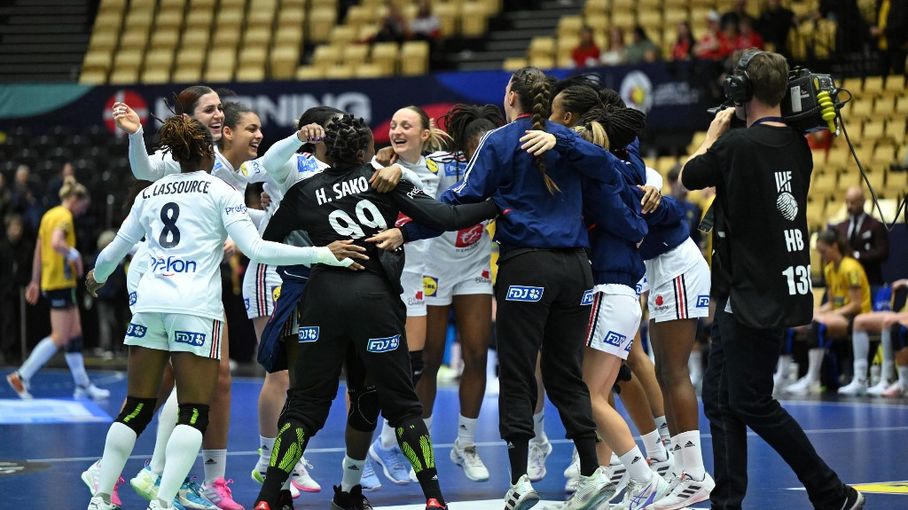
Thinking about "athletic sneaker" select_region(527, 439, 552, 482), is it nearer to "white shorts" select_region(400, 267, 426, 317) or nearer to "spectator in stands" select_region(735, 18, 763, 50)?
"white shorts" select_region(400, 267, 426, 317)

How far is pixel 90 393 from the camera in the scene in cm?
1234

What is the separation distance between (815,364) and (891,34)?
511cm

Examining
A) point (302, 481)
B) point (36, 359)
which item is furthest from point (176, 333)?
point (36, 359)

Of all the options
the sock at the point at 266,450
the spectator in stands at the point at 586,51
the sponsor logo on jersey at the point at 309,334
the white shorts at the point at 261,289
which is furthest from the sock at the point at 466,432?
the spectator in stands at the point at 586,51

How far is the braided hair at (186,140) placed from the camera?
5.90 m

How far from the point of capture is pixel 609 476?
21.6ft

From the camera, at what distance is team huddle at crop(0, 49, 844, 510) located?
5.82 meters

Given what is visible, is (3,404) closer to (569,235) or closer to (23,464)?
(23,464)

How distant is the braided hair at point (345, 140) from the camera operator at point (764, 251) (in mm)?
1452

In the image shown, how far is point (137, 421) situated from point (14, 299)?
11.6m

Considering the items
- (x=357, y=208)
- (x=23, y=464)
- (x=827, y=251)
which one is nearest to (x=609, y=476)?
(x=357, y=208)

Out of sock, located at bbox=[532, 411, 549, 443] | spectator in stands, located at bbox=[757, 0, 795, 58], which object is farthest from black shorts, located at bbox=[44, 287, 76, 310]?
spectator in stands, located at bbox=[757, 0, 795, 58]

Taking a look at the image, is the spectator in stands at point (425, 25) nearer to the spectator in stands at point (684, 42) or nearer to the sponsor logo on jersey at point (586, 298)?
the spectator in stands at point (684, 42)

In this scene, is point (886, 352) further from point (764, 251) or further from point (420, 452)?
point (420, 452)
